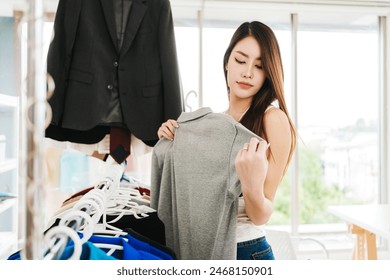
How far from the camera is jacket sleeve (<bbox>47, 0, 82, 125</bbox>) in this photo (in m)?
0.98

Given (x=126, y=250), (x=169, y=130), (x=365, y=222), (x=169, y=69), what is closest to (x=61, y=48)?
(x=169, y=69)

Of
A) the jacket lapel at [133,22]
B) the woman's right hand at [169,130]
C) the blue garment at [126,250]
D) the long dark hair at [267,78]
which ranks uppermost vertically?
the jacket lapel at [133,22]

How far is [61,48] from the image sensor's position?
99 cm

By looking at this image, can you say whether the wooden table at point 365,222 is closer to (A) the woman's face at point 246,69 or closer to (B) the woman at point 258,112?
(B) the woman at point 258,112

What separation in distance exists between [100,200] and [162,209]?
6.9 inches

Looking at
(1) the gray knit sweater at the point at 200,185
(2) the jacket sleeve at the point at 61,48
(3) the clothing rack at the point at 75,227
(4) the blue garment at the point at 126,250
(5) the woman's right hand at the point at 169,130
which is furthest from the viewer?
(2) the jacket sleeve at the point at 61,48

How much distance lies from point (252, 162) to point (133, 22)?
1.88 feet

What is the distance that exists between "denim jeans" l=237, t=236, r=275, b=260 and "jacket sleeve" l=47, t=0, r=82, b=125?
589mm

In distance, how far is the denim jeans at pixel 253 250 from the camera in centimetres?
76

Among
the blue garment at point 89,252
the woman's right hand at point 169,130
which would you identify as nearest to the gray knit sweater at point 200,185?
the woman's right hand at point 169,130
